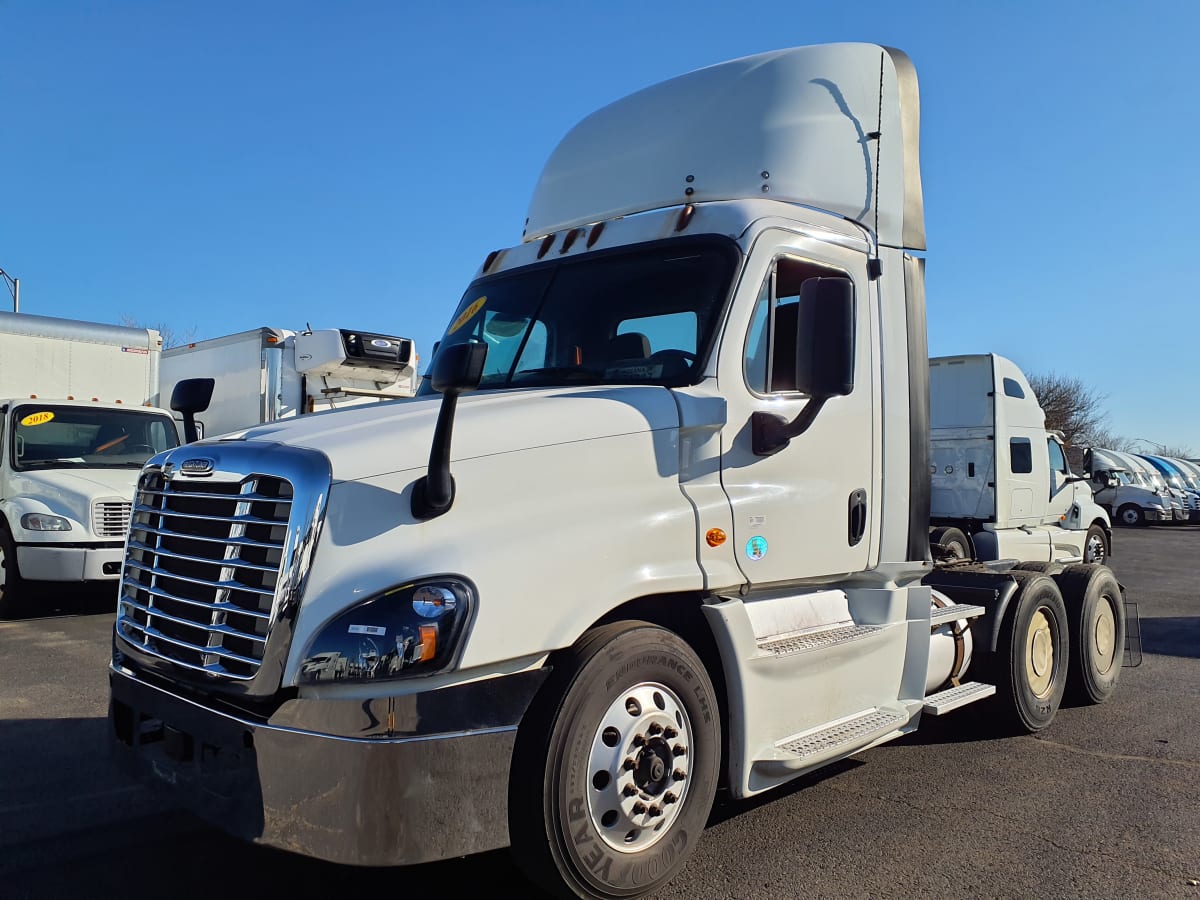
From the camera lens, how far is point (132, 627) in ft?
12.7

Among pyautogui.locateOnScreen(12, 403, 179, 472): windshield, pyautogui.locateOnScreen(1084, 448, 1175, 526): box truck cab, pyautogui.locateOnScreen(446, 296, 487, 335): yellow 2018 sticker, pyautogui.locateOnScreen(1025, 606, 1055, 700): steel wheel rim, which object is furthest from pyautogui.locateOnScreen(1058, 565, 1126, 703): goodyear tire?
pyautogui.locateOnScreen(1084, 448, 1175, 526): box truck cab

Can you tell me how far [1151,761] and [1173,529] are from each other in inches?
1257

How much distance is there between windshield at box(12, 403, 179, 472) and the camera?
11.0m

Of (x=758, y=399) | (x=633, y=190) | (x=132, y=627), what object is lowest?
(x=132, y=627)

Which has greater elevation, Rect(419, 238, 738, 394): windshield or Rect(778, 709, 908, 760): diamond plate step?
Rect(419, 238, 738, 394): windshield

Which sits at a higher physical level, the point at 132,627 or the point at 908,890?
the point at 132,627

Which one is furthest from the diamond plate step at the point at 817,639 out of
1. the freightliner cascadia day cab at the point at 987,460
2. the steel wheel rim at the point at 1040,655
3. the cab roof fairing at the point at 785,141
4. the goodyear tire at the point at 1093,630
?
the freightliner cascadia day cab at the point at 987,460

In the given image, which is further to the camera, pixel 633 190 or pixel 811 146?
pixel 633 190

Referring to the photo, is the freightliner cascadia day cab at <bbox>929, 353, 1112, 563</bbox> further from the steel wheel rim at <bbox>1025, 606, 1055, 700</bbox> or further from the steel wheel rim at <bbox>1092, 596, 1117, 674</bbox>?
the steel wheel rim at <bbox>1025, 606, 1055, 700</bbox>

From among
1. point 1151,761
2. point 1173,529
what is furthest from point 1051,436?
point 1173,529

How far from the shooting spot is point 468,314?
5.17 metres

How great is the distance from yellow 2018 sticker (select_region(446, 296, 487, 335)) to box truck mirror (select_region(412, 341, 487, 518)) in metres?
1.94

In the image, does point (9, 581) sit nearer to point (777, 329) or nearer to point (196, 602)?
point (196, 602)

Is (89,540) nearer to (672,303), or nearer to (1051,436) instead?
(672,303)
